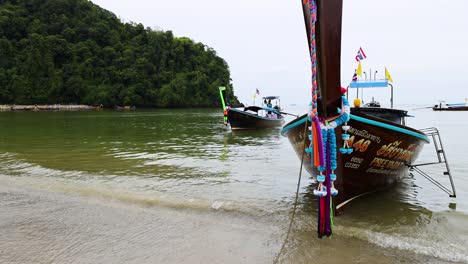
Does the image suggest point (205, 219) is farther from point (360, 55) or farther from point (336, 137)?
point (360, 55)

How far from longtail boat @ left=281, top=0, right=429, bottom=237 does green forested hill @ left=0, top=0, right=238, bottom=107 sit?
90745 mm

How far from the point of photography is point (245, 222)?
193 inches

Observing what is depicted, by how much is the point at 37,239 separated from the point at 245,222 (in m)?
2.86

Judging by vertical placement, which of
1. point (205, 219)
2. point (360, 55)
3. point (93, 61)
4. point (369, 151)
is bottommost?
point (205, 219)

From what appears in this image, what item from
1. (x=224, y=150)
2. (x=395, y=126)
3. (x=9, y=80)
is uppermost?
(x=9, y=80)

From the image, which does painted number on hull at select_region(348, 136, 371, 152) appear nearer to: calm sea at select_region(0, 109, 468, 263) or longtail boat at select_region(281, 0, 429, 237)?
longtail boat at select_region(281, 0, 429, 237)

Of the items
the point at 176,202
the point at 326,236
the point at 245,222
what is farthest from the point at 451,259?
the point at 176,202

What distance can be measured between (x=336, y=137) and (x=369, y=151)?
956 millimetres

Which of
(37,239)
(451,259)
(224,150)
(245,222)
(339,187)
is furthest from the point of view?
(224,150)

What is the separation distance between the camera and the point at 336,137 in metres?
4.20

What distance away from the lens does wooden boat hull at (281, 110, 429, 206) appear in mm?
4535

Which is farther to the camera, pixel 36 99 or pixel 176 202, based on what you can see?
pixel 36 99

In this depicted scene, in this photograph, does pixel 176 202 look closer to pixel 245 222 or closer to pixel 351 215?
pixel 245 222

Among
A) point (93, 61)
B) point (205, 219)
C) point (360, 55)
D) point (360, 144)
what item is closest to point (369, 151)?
point (360, 144)
